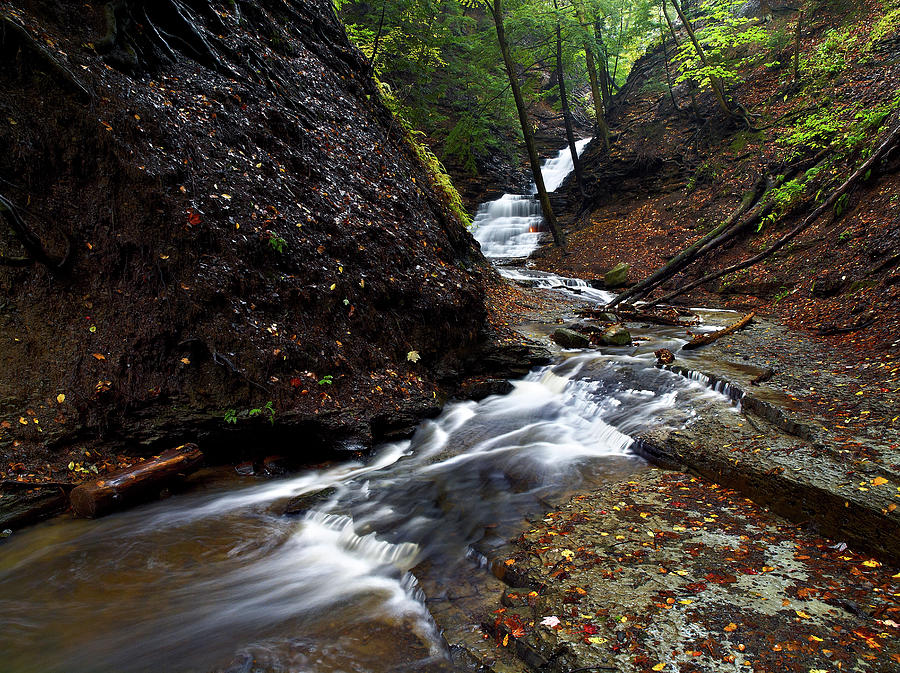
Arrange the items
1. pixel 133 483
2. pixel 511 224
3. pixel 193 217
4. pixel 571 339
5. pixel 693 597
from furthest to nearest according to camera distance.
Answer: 1. pixel 511 224
2. pixel 571 339
3. pixel 193 217
4. pixel 133 483
5. pixel 693 597

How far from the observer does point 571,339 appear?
28.7 ft

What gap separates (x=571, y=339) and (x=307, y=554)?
6211 millimetres

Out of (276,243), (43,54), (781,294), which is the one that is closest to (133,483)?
(276,243)

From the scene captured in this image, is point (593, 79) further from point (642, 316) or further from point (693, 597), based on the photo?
point (693, 597)

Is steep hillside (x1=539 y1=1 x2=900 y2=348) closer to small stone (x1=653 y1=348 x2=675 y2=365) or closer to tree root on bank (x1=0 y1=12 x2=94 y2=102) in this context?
small stone (x1=653 y1=348 x2=675 y2=365)

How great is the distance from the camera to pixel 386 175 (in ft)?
27.3

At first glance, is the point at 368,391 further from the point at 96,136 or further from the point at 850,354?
the point at 850,354

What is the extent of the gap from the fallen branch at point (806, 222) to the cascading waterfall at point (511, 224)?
28.3ft

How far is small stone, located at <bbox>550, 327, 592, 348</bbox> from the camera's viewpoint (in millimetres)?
8711


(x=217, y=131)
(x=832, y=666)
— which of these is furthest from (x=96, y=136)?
(x=832, y=666)

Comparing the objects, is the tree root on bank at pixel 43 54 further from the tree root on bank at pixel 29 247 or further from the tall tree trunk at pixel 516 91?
the tall tree trunk at pixel 516 91

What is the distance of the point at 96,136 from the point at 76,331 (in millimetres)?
2122

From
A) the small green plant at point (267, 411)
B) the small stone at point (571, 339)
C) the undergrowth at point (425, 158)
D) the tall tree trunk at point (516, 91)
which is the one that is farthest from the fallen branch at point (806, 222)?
the small green plant at point (267, 411)

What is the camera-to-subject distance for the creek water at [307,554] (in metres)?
2.96
